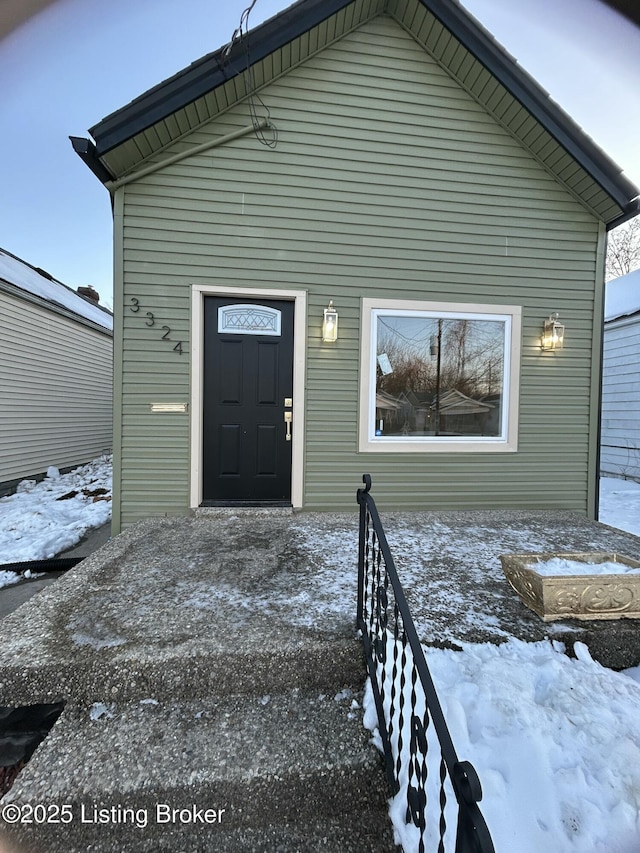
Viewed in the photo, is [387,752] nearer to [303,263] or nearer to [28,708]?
[28,708]

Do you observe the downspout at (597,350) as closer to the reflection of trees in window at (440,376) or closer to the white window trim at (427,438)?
the white window trim at (427,438)

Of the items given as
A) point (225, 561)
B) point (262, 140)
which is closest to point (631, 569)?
point (225, 561)

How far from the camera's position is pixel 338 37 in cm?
366

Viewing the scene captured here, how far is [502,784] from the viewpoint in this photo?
4.36ft

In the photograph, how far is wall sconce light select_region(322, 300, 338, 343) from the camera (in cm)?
371

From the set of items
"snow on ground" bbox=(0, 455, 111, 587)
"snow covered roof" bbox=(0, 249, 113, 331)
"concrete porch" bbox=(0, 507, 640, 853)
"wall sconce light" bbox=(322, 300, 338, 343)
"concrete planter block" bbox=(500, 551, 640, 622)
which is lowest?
"snow on ground" bbox=(0, 455, 111, 587)

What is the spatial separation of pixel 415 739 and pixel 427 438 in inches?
122

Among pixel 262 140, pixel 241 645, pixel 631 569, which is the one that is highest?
pixel 262 140

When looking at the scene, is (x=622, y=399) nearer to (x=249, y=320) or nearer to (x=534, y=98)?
(x=534, y=98)

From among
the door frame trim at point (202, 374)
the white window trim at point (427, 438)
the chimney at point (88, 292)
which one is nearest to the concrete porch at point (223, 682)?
the door frame trim at point (202, 374)

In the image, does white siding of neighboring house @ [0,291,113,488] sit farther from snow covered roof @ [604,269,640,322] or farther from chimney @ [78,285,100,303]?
snow covered roof @ [604,269,640,322]

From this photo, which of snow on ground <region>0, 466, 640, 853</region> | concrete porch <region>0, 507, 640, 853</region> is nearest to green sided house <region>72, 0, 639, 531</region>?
concrete porch <region>0, 507, 640, 853</region>

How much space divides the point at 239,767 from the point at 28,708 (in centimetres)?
111

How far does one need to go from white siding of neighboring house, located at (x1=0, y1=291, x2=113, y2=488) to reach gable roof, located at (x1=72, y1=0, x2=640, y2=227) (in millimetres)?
4587
